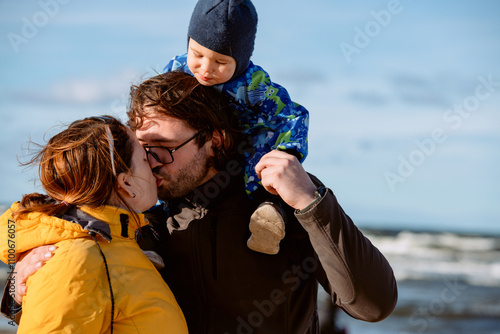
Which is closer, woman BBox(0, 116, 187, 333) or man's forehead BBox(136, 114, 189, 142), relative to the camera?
woman BBox(0, 116, 187, 333)

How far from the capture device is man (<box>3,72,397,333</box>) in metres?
2.56

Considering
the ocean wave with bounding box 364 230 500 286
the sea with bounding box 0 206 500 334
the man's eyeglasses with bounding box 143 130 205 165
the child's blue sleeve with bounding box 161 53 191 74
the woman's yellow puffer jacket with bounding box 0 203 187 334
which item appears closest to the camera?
the woman's yellow puffer jacket with bounding box 0 203 187 334

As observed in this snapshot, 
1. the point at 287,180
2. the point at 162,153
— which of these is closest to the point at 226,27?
the point at 162,153

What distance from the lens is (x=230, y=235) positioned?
9.32ft

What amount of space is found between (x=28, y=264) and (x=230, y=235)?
3.18 ft

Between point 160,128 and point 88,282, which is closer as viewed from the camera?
point 88,282

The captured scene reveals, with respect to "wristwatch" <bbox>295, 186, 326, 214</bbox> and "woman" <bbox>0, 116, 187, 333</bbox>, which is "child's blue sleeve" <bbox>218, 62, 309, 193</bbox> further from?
"woman" <bbox>0, 116, 187, 333</bbox>

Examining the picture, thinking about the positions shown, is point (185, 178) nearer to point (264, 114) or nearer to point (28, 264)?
point (264, 114)

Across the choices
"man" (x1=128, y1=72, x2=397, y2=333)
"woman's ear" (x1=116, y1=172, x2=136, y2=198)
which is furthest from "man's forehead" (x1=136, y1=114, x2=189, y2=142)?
"woman's ear" (x1=116, y1=172, x2=136, y2=198)

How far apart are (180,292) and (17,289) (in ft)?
2.53

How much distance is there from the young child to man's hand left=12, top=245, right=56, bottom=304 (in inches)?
37.7

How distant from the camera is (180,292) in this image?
2791 millimetres

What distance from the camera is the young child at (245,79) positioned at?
2.96 metres

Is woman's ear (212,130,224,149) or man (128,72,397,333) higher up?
woman's ear (212,130,224,149)
